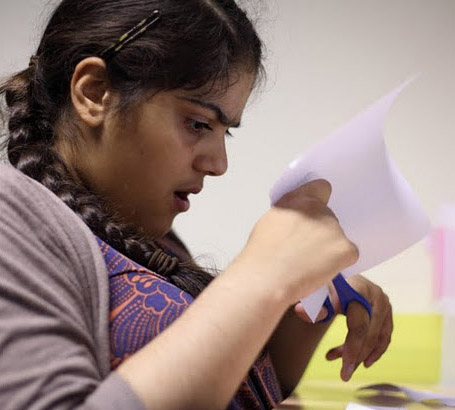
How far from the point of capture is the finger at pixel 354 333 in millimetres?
849

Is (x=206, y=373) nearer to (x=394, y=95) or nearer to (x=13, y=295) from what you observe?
(x=13, y=295)

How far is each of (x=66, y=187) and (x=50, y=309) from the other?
245 mm

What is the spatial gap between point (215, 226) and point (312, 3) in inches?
23.4

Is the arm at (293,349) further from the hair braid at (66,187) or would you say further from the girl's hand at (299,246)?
the girl's hand at (299,246)

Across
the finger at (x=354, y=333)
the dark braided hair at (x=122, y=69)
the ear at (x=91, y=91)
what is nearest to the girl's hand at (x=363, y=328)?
the finger at (x=354, y=333)

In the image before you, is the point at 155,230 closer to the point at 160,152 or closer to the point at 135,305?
the point at 160,152

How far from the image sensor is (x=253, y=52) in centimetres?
87

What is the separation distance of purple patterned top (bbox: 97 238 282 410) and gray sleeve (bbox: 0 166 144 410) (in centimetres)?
2

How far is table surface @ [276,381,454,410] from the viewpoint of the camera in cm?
80

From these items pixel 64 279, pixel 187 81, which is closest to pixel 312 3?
pixel 187 81

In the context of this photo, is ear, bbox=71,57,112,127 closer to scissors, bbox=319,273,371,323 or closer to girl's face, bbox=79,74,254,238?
girl's face, bbox=79,74,254,238

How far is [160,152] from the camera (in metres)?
0.77

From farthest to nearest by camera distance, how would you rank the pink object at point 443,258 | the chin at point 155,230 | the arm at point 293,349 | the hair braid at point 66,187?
1. the pink object at point 443,258
2. the arm at point 293,349
3. the chin at point 155,230
4. the hair braid at point 66,187

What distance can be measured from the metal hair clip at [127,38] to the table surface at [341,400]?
18.4 inches
